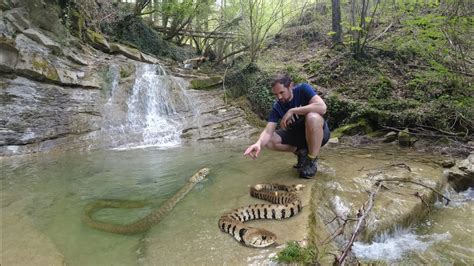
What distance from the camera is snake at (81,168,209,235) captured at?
355 cm

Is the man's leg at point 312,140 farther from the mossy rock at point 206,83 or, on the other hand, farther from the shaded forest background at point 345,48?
the mossy rock at point 206,83

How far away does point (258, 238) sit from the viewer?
2.98 metres

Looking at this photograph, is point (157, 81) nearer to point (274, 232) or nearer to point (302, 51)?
point (302, 51)

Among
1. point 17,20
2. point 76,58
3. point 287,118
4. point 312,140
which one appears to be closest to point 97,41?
point 76,58

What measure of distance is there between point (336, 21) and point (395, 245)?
13126 millimetres

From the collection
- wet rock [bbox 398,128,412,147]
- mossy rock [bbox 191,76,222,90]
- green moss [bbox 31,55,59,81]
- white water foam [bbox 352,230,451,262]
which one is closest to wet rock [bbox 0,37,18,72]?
green moss [bbox 31,55,59,81]

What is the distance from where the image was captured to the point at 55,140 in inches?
375

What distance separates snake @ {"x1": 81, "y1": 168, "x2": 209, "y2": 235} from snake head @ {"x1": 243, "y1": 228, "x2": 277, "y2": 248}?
1.16m

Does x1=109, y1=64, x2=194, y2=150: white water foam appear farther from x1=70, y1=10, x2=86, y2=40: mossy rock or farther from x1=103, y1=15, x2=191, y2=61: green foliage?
x1=103, y1=15, x2=191, y2=61: green foliage

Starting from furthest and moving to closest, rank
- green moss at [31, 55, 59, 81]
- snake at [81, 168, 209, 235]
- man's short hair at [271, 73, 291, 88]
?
green moss at [31, 55, 59, 81] → man's short hair at [271, 73, 291, 88] → snake at [81, 168, 209, 235]

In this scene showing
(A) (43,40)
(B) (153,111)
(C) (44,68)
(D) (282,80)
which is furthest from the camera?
(B) (153,111)

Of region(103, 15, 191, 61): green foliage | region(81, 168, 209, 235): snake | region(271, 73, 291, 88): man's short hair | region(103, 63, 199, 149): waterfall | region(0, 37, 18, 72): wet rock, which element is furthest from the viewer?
region(103, 15, 191, 61): green foliage

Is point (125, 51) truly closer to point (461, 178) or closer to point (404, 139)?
point (404, 139)

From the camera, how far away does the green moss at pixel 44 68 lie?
10250 millimetres
